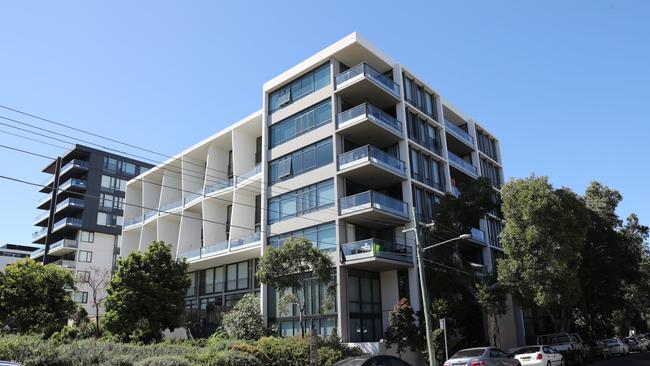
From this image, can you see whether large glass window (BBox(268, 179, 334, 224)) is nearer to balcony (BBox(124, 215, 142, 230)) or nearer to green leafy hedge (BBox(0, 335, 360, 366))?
green leafy hedge (BBox(0, 335, 360, 366))

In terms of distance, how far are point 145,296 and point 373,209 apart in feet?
48.4

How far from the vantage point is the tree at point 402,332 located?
27.2 meters

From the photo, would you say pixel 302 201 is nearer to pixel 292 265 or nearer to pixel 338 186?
pixel 338 186

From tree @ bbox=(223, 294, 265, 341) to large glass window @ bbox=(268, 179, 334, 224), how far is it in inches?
248

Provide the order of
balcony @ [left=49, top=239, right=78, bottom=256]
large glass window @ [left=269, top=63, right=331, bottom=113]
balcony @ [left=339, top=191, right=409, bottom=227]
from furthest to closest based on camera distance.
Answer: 1. balcony @ [left=49, top=239, right=78, bottom=256]
2. large glass window @ [left=269, top=63, right=331, bottom=113]
3. balcony @ [left=339, top=191, right=409, bottom=227]

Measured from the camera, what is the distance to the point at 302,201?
33969mm

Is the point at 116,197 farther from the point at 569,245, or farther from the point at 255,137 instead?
the point at 569,245

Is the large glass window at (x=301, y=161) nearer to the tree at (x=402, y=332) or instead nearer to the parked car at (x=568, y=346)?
the tree at (x=402, y=332)

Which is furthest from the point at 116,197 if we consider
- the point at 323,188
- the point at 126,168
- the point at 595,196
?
the point at 595,196

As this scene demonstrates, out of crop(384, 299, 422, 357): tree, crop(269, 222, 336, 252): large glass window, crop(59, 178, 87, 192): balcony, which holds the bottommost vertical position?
crop(384, 299, 422, 357): tree

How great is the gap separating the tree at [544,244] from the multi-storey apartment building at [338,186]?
20.2 feet

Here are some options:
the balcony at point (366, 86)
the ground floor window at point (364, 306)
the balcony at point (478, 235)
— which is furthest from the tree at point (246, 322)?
the balcony at point (478, 235)

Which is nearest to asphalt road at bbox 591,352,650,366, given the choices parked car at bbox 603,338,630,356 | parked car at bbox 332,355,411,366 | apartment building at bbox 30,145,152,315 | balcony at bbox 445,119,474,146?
parked car at bbox 603,338,630,356

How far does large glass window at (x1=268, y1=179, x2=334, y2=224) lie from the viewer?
3256cm
